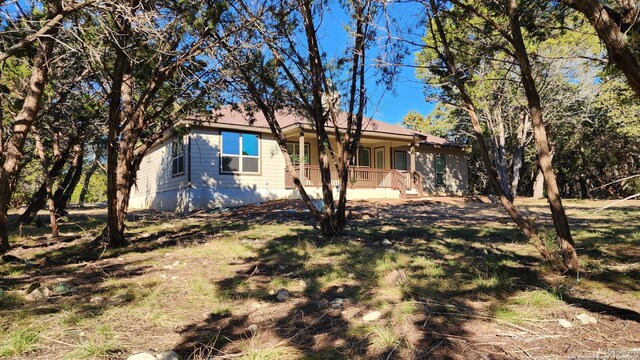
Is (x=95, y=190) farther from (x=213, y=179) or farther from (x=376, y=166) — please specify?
(x=376, y=166)

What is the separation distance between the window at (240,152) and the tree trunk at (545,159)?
44.1 ft

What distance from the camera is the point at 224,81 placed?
763 cm

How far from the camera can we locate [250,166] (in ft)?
54.9

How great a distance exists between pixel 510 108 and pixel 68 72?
56.2 ft

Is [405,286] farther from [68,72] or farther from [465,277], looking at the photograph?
[68,72]

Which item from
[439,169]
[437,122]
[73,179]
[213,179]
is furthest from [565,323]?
[437,122]

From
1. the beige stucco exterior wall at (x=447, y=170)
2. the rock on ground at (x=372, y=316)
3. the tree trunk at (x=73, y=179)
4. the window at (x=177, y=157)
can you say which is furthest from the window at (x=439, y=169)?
the rock on ground at (x=372, y=316)

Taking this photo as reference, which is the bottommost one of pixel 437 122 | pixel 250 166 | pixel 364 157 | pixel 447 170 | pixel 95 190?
pixel 95 190

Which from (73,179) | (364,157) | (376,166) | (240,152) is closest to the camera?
(73,179)

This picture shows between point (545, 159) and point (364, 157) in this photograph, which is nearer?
point (545, 159)

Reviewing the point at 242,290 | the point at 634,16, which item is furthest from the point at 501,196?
the point at 242,290

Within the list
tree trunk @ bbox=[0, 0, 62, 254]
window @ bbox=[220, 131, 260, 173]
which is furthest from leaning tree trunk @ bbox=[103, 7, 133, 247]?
window @ bbox=[220, 131, 260, 173]

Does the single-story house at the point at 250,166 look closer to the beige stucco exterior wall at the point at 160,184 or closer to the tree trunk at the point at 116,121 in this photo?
the beige stucco exterior wall at the point at 160,184

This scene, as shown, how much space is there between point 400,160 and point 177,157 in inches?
461
